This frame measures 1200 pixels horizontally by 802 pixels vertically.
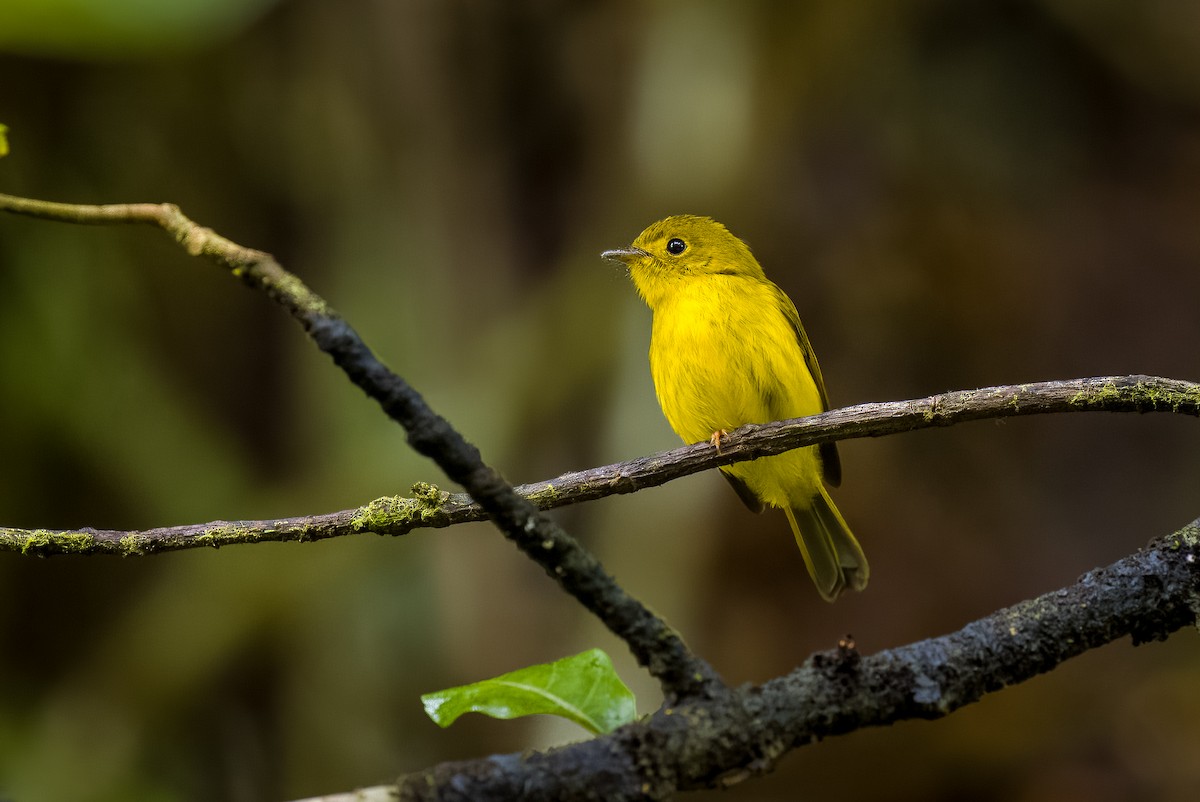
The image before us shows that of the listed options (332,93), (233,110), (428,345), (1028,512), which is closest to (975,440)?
(1028,512)

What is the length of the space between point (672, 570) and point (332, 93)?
3.03 meters

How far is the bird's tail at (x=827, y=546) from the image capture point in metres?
3.58

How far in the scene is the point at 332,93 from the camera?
536 centimetres

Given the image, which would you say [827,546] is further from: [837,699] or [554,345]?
[837,699]

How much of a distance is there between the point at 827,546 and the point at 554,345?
1.84 meters

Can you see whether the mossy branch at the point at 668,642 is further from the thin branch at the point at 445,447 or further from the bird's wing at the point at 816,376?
the bird's wing at the point at 816,376

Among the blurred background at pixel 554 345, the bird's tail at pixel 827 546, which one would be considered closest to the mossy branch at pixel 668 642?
the bird's tail at pixel 827 546

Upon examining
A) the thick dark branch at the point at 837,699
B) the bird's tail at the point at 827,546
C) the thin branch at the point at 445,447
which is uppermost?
the bird's tail at the point at 827,546

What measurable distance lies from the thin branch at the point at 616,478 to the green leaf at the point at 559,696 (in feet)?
1.44

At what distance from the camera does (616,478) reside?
1.99m

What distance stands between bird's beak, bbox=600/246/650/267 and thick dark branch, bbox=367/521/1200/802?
2374mm

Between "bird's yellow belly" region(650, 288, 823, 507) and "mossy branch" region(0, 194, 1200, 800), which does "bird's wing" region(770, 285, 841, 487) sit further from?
"mossy branch" region(0, 194, 1200, 800)

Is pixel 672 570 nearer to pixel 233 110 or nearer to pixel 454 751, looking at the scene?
pixel 454 751

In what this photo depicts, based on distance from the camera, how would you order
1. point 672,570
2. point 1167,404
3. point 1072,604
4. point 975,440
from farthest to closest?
point 975,440
point 672,570
point 1167,404
point 1072,604
